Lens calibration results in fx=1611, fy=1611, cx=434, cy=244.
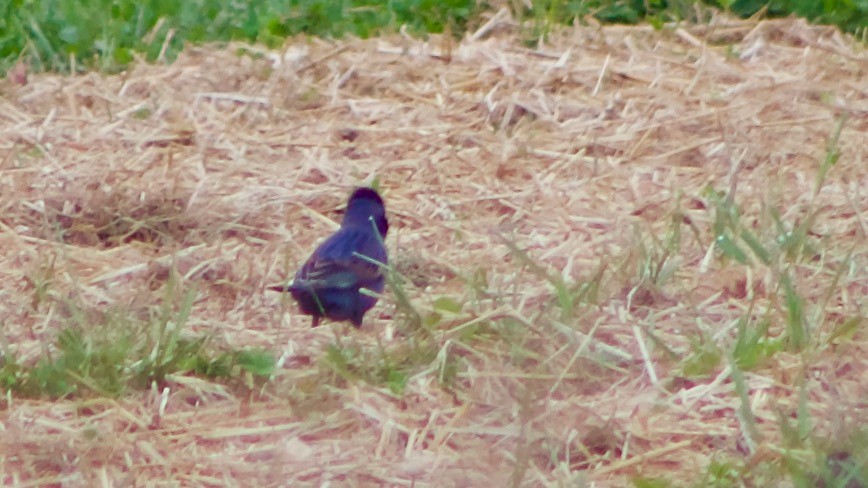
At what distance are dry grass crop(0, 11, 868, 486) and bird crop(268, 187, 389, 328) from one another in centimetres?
8

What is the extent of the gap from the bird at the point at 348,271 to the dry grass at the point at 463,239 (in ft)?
0.27

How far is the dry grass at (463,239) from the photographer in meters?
3.81

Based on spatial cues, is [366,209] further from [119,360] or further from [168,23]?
[168,23]

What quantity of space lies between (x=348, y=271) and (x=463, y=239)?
70cm

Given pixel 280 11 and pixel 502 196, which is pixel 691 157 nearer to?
pixel 502 196

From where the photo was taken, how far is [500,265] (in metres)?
5.09

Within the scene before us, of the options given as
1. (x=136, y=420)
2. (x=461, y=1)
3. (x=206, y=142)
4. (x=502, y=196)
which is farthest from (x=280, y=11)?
(x=136, y=420)

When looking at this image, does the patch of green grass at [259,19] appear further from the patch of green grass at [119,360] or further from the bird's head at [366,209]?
the patch of green grass at [119,360]

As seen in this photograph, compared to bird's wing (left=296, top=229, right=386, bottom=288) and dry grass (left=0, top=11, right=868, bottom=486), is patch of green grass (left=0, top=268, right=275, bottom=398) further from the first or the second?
bird's wing (left=296, top=229, right=386, bottom=288)

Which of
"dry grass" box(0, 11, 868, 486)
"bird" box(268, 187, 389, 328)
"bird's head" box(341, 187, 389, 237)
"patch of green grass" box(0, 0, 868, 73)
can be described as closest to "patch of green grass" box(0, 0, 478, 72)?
"patch of green grass" box(0, 0, 868, 73)

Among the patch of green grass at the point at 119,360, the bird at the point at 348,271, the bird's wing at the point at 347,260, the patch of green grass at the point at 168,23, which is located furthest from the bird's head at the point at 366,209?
the patch of green grass at the point at 168,23

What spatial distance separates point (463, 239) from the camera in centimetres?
538

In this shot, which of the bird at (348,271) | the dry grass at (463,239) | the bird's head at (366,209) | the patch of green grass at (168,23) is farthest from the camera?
the patch of green grass at (168,23)

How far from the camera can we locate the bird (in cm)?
461
